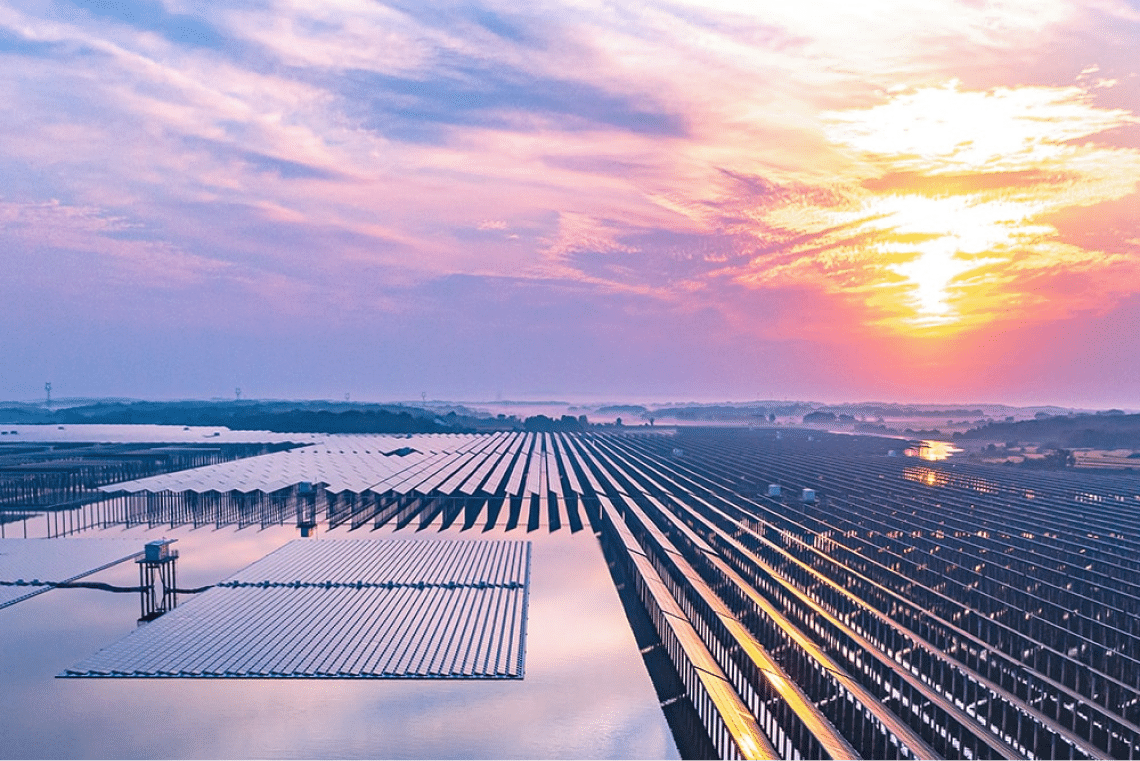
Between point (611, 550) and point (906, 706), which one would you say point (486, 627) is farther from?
point (611, 550)

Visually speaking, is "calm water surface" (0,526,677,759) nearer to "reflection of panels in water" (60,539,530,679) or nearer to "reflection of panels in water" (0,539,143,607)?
"reflection of panels in water" (60,539,530,679)

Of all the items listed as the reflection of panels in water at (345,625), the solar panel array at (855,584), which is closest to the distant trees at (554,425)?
the solar panel array at (855,584)

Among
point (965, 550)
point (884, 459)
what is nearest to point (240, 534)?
point (965, 550)

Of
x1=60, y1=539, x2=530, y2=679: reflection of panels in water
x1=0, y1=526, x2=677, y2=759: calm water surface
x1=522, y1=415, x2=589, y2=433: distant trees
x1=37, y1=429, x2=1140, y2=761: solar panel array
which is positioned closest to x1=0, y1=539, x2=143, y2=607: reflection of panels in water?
x1=0, y1=526, x2=677, y2=759: calm water surface

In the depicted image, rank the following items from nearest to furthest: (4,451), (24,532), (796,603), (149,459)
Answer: (796,603) → (24,532) → (149,459) → (4,451)

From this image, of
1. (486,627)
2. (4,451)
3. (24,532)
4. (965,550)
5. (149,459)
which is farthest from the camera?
(4,451)

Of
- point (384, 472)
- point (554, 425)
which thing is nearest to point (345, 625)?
point (384, 472)

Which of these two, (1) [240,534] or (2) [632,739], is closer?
(2) [632,739]
